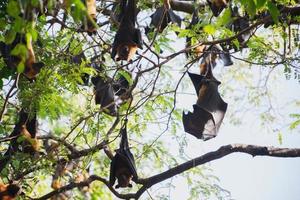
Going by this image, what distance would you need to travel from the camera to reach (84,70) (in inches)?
133

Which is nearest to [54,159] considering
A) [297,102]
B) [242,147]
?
[242,147]

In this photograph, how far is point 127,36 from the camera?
329 cm

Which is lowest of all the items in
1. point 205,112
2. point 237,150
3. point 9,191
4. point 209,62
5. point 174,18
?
point 9,191

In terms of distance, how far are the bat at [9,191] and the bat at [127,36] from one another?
1168 mm

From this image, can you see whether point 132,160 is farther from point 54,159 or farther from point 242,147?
point 242,147

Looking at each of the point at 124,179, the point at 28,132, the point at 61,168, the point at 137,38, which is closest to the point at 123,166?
the point at 124,179

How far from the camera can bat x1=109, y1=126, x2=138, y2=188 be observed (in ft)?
12.7

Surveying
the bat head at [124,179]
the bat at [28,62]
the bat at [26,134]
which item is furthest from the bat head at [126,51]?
the bat head at [124,179]

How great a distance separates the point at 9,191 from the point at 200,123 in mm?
1676

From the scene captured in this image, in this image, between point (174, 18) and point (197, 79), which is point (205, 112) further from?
point (174, 18)

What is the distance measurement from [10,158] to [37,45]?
0.87m

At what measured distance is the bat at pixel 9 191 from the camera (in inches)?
132

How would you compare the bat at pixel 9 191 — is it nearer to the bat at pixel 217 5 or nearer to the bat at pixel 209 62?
the bat at pixel 217 5

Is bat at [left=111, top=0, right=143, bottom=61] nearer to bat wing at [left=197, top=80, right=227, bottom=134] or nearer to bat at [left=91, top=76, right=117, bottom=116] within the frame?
bat at [left=91, top=76, right=117, bottom=116]
